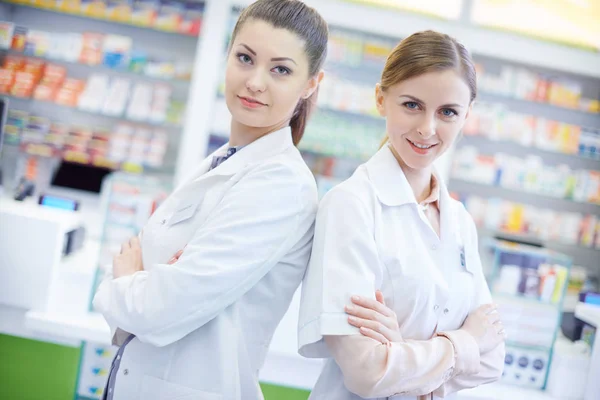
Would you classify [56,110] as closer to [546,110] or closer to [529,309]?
[529,309]

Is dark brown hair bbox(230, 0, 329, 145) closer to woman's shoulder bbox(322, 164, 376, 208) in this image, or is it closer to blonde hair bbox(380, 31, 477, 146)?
blonde hair bbox(380, 31, 477, 146)

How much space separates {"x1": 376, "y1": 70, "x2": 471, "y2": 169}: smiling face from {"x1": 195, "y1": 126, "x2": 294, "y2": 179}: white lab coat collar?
Result: 0.26 metres

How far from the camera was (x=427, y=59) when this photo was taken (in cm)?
138

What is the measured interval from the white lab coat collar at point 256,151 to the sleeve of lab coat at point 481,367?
1.80ft

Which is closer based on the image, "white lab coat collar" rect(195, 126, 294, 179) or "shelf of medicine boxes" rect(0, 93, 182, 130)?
"white lab coat collar" rect(195, 126, 294, 179)

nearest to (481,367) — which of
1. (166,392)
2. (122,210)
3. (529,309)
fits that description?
(166,392)

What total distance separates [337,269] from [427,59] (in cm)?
53

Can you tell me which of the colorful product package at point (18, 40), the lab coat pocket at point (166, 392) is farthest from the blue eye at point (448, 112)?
the colorful product package at point (18, 40)

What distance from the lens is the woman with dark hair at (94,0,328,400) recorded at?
127cm

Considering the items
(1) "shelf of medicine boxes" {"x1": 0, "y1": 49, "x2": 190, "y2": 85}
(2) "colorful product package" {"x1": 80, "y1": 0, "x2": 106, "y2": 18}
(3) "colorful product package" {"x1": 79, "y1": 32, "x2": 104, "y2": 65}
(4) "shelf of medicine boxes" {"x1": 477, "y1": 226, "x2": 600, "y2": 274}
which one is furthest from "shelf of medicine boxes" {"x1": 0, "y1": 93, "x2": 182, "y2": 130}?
(4) "shelf of medicine boxes" {"x1": 477, "y1": 226, "x2": 600, "y2": 274}

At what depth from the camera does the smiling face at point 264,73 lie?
139 cm

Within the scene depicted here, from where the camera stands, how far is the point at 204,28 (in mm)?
4320

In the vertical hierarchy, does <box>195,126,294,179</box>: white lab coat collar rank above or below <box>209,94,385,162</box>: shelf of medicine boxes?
below

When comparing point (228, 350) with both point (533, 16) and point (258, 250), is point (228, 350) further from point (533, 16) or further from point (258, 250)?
point (533, 16)
